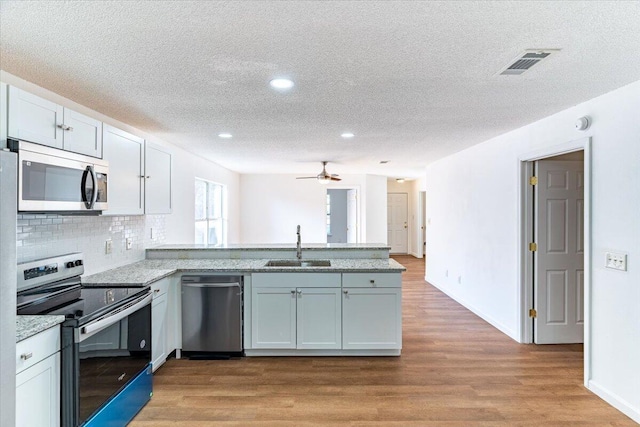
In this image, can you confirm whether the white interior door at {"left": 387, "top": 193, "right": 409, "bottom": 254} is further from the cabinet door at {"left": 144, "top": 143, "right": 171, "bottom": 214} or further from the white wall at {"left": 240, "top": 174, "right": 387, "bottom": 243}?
the cabinet door at {"left": 144, "top": 143, "right": 171, "bottom": 214}

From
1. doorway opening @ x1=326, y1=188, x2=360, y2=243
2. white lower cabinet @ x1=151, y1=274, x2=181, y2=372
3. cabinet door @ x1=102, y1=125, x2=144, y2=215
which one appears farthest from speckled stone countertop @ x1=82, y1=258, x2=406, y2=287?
doorway opening @ x1=326, y1=188, x2=360, y2=243

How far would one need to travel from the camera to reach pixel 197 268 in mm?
3414

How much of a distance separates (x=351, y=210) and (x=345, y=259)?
5444 mm

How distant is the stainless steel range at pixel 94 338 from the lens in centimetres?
191

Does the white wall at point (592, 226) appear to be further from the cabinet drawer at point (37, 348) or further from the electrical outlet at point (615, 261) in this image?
the cabinet drawer at point (37, 348)

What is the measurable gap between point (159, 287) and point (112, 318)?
3.19 ft

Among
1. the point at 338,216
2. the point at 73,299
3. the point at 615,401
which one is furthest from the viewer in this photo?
the point at 338,216

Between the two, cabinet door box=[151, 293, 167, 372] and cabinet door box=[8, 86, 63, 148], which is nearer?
cabinet door box=[8, 86, 63, 148]

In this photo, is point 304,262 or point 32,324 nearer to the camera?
point 32,324

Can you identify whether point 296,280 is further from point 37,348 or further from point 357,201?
point 357,201

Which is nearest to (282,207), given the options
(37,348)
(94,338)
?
(94,338)

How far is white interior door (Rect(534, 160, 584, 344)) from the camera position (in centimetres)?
378

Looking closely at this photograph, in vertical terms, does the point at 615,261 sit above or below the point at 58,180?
below

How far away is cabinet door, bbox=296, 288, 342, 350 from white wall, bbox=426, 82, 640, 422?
6.55 feet
